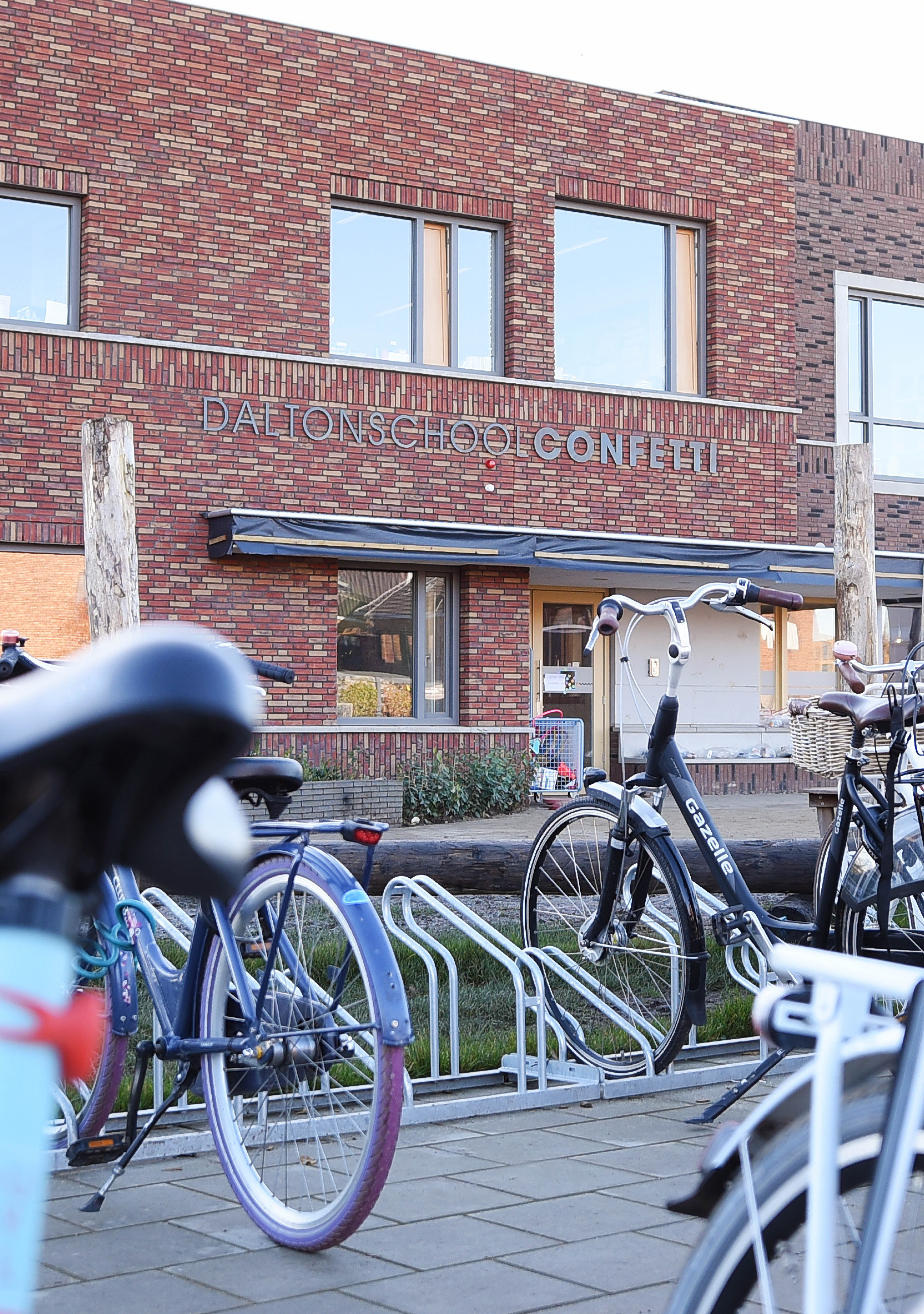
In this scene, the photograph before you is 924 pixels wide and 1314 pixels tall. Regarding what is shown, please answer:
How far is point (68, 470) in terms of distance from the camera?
15367 mm

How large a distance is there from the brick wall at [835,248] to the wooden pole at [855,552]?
28.9ft

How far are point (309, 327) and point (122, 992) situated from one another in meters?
13.6

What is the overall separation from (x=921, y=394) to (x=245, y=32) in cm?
1053

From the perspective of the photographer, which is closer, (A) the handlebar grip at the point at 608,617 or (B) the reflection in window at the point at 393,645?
(A) the handlebar grip at the point at 608,617

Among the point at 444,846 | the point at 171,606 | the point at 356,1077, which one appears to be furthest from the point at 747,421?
the point at 356,1077

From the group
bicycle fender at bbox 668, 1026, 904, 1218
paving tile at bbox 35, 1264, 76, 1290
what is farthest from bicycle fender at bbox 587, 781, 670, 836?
bicycle fender at bbox 668, 1026, 904, 1218

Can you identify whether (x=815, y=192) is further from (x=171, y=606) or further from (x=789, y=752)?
(x=171, y=606)

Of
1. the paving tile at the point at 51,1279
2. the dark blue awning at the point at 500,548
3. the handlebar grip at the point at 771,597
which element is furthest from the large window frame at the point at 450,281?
the paving tile at the point at 51,1279

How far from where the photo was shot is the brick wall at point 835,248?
66.7ft

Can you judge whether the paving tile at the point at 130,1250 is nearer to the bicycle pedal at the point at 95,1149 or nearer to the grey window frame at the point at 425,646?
the bicycle pedal at the point at 95,1149

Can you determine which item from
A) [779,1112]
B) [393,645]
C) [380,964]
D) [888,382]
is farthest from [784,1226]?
[888,382]

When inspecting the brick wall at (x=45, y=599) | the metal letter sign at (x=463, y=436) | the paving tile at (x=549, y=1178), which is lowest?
the paving tile at (x=549, y=1178)

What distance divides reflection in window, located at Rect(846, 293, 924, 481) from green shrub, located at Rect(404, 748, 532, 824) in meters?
7.41

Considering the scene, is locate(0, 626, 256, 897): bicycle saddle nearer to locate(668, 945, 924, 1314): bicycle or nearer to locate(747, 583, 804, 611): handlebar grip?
locate(668, 945, 924, 1314): bicycle
